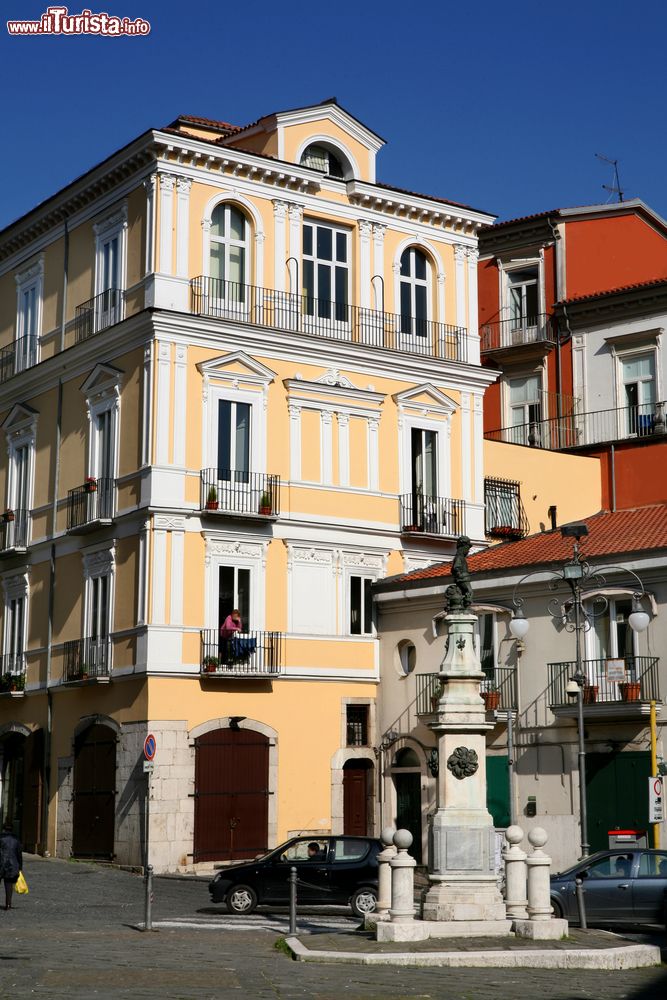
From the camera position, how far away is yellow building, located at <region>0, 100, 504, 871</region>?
36.2 m

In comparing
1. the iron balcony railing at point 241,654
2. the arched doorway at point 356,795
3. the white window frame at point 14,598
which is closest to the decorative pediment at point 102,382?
the white window frame at point 14,598

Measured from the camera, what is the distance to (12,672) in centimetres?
4138

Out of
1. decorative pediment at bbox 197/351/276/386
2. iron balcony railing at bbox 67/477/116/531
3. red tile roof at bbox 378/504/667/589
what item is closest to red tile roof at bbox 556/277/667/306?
red tile roof at bbox 378/504/667/589

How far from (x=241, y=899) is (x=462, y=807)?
22.3 feet

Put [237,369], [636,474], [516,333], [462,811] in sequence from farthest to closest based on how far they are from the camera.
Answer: [516,333]
[636,474]
[237,369]
[462,811]

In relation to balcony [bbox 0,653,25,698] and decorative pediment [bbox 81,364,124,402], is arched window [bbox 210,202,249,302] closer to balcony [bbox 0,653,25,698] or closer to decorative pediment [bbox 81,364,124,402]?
decorative pediment [bbox 81,364,124,402]

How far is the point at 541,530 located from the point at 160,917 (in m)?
21.2

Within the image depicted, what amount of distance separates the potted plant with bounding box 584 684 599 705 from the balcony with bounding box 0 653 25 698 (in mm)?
15880

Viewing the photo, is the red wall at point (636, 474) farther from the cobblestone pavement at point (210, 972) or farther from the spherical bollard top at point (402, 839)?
the spherical bollard top at point (402, 839)

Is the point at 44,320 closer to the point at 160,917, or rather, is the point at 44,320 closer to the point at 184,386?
the point at 184,386

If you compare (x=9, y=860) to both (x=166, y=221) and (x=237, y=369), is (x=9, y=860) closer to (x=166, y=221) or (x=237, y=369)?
(x=237, y=369)

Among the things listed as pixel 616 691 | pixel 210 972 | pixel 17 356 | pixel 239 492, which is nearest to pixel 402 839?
pixel 210 972

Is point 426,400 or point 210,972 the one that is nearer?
point 210,972

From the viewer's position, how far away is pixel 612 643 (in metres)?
33.6
